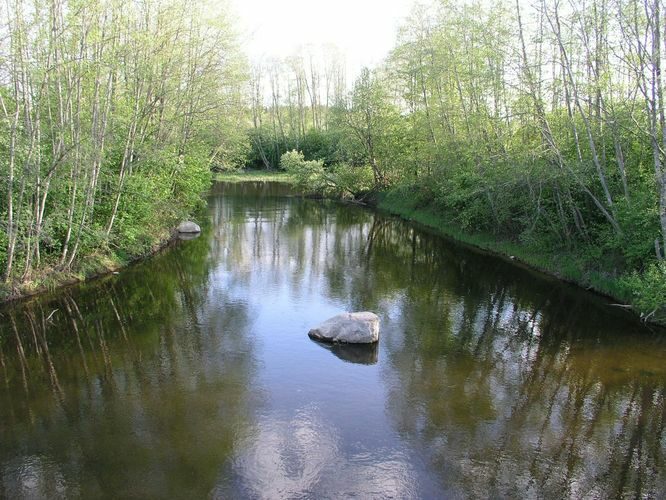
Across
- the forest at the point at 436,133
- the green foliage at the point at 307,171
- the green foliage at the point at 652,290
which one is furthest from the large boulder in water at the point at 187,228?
the green foliage at the point at 652,290

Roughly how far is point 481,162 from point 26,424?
19364 mm

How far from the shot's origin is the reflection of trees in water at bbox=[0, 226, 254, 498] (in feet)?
24.4

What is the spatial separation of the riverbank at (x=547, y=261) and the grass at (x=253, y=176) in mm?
28847

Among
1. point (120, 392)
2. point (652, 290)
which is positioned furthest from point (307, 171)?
point (120, 392)

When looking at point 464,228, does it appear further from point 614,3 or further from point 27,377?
point 27,377

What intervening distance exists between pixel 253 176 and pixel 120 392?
53.5 meters

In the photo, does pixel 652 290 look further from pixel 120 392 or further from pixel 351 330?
pixel 120 392

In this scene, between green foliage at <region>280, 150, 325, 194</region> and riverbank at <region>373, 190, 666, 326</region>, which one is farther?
green foliage at <region>280, 150, 325, 194</region>

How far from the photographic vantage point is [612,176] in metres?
17.0

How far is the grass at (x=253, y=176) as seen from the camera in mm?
58763

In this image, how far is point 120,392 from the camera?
9922 mm

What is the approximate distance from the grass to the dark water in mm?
41255

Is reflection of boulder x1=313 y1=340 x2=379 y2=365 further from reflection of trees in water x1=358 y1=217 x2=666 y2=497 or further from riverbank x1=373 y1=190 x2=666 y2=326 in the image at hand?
riverbank x1=373 y1=190 x2=666 y2=326

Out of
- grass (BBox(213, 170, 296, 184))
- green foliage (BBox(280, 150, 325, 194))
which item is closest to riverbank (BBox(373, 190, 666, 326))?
green foliage (BBox(280, 150, 325, 194))
